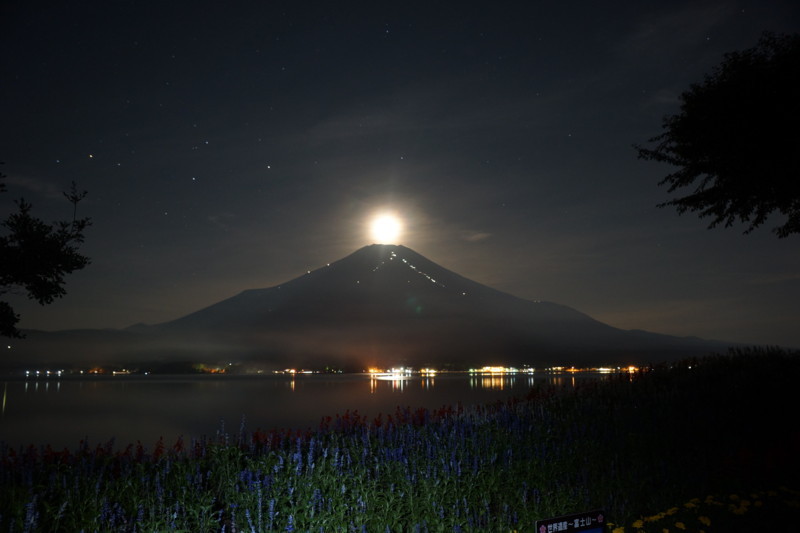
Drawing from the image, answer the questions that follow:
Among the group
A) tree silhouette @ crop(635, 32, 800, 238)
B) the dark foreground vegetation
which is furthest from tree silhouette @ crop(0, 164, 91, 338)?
tree silhouette @ crop(635, 32, 800, 238)

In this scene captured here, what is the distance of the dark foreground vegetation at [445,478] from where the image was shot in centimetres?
736

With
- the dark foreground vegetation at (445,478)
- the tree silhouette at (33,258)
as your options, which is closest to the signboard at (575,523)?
the dark foreground vegetation at (445,478)

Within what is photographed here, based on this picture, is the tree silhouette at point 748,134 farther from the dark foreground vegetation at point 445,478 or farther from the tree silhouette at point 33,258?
the tree silhouette at point 33,258

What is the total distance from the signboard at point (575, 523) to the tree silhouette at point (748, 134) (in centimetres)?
1479

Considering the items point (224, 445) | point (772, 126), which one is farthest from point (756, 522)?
point (772, 126)

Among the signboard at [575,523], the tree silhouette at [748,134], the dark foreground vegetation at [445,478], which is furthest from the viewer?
the tree silhouette at [748,134]

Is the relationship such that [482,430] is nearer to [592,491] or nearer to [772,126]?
[592,491]

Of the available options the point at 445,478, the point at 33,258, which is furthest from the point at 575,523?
the point at 33,258

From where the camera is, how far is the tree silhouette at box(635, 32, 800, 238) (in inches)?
656

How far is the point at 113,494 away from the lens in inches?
306

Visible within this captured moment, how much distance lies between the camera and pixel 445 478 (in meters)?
8.34

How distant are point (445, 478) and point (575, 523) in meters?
3.74

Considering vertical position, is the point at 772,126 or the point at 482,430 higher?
the point at 772,126

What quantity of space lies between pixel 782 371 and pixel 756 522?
1042 centimetres
